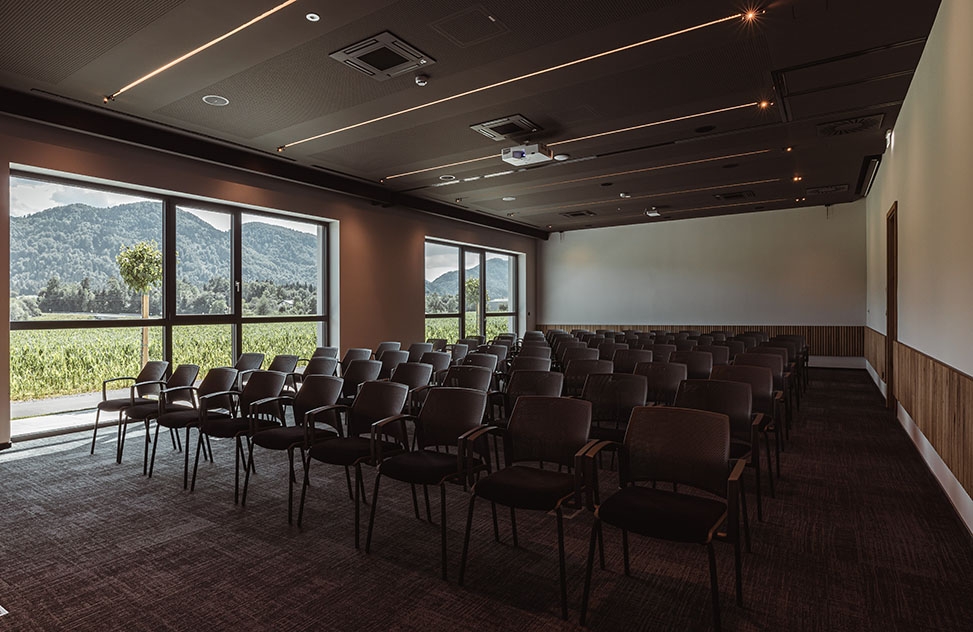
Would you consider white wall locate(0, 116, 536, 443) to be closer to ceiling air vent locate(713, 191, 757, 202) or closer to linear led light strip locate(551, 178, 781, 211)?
linear led light strip locate(551, 178, 781, 211)

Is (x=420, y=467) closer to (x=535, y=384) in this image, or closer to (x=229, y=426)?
(x=535, y=384)

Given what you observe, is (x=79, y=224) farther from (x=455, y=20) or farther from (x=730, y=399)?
(x=730, y=399)

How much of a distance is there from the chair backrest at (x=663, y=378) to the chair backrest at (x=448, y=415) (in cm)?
219

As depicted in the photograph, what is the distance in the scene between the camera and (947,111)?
4.15m

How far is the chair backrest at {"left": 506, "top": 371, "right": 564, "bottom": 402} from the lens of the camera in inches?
182

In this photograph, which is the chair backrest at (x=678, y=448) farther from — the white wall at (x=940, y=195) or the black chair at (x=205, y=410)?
the black chair at (x=205, y=410)

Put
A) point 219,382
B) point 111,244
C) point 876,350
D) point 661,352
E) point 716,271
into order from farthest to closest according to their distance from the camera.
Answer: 1. point 716,271
2. point 876,350
3. point 661,352
4. point 111,244
5. point 219,382

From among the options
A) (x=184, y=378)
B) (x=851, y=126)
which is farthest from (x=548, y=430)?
(x=851, y=126)

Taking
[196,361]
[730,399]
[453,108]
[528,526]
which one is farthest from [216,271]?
[730,399]

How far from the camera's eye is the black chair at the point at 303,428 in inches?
152

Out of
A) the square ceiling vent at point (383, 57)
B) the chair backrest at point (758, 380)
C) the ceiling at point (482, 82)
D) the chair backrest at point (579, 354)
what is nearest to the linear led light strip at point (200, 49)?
the ceiling at point (482, 82)

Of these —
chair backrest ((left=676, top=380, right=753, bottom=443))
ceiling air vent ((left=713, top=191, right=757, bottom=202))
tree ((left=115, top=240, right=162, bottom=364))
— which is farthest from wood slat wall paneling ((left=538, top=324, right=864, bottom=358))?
tree ((left=115, top=240, right=162, bottom=364))

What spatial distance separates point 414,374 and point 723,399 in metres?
2.78

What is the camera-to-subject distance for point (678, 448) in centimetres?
282
